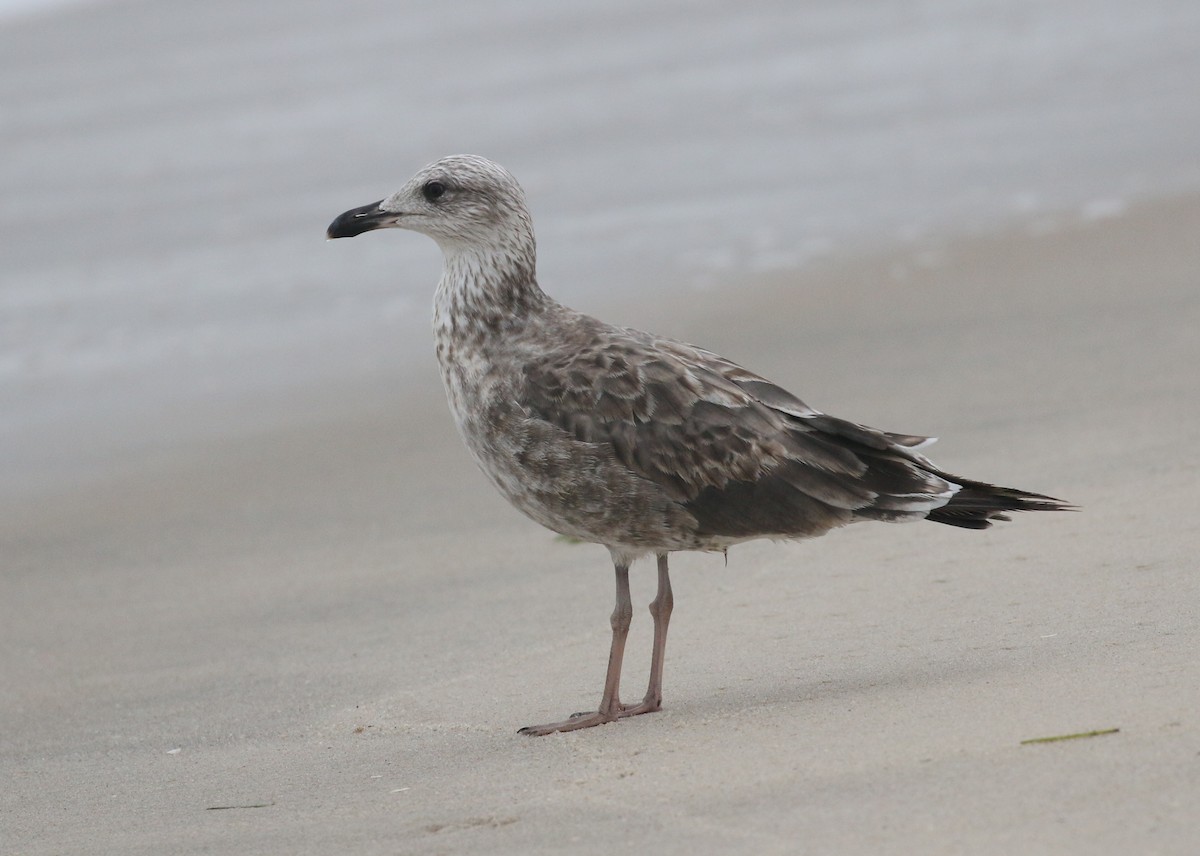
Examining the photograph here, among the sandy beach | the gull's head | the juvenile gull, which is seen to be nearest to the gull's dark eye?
the gull's head

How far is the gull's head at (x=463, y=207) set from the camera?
5863 millimetres

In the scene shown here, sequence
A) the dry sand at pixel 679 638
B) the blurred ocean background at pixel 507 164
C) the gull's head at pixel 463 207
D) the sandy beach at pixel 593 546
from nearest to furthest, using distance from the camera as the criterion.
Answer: the dry sand at pixel 679 638 < the sandy beach at pixel 593 546 < the gull's head at pixel 463 207 < the blurred ocean background at pixel 507 164

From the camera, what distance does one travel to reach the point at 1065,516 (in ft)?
21.3

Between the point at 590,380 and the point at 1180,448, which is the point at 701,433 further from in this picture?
the point at 1180,448

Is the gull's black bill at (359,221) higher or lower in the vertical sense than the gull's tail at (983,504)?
higher

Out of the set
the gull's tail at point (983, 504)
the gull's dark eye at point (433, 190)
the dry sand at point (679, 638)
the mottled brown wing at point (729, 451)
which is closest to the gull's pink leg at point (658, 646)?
the dry sand at point (679, 638)

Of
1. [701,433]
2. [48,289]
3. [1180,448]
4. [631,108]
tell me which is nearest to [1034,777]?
[701,433]

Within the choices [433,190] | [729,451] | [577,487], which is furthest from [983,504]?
[433,190]

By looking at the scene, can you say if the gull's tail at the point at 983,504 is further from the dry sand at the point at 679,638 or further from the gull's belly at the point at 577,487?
the gull's belly at the point at 577,487

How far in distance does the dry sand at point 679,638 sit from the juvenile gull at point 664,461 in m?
0.44

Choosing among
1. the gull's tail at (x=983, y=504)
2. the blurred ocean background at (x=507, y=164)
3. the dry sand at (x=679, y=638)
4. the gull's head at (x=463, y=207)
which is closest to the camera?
the dry sand at (x=679, y=638)

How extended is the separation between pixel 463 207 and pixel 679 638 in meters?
1.65

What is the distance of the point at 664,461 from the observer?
515 cm

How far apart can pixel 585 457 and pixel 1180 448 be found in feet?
9.78
